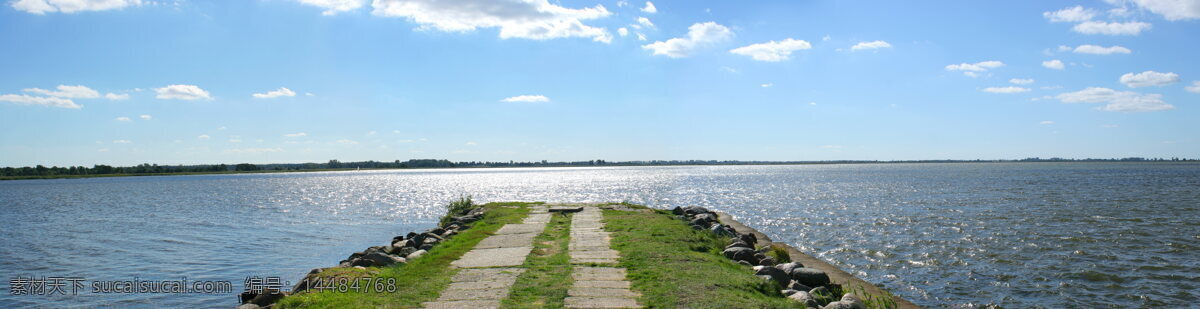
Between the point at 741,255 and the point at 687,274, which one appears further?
the point at 741,255

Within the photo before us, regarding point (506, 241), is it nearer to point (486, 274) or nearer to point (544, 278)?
point (486, 274)

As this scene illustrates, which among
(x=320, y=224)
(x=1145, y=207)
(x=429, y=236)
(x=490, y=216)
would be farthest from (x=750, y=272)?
(x=1145, y=207)

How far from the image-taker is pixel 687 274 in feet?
40.0

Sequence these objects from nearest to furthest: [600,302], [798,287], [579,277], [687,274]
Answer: [600,302] → [579,277] → [687,274] → [798,287]

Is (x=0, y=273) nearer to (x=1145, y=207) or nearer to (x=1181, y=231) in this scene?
(x=1181, y=231)

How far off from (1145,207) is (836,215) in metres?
17.7

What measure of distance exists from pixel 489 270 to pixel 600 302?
144 inches

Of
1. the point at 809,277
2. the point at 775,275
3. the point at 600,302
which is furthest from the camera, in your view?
the point at 809,277

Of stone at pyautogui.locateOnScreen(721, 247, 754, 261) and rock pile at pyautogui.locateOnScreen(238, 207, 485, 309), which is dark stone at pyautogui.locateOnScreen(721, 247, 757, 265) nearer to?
stone at pyautogui.locateOnScreen(721, 247, 754, 261)

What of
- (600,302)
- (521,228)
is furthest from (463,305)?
(521,228)

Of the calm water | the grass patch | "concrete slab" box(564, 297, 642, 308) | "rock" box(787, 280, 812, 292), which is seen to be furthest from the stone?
"concrete slab" box(564, 297, 642, 308)

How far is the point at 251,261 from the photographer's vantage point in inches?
854

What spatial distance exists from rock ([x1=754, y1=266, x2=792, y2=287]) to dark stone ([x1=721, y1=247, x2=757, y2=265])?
2.35 metres

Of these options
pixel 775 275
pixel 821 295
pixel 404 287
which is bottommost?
pixel 821 295
